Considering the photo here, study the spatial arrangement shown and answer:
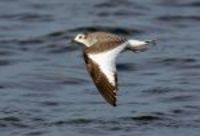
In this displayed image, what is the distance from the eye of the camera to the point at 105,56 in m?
11.4

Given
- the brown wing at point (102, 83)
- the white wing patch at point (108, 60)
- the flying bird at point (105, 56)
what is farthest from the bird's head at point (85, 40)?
the brown wing at point (102, 83)

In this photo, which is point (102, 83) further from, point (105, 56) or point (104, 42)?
point (104, 42)

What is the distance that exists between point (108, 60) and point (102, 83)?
0.33 meters

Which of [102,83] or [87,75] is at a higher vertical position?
[102,83]

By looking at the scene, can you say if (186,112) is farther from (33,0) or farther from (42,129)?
(33,0)

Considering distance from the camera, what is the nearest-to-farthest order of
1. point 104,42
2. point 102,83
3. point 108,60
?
1. point 102,83
2. point 108,60
3. point 104,42

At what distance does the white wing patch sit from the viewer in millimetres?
11154

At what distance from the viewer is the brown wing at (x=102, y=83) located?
10.9 m

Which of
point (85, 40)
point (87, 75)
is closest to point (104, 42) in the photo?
point (85, 40)

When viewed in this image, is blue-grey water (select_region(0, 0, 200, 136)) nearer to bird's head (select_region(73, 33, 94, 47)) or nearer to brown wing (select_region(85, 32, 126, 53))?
bird's head (select_region(73, 33, 94, 47))

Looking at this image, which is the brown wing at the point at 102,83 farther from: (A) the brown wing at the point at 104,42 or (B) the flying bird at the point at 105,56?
(A) the brown wing at the point at 104,42

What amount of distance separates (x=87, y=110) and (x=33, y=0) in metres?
7.89

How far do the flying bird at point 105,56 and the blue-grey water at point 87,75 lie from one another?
157cm

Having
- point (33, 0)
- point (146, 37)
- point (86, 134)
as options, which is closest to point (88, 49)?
point (86, 134)
